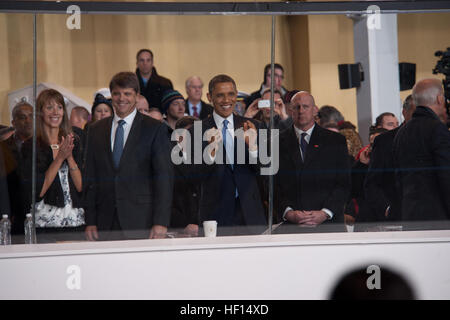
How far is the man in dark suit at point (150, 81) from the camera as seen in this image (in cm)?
407

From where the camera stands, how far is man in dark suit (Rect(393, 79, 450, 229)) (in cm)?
413

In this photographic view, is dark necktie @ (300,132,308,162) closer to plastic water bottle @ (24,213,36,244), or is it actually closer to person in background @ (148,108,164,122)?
person in background @ (148,108,164,122)

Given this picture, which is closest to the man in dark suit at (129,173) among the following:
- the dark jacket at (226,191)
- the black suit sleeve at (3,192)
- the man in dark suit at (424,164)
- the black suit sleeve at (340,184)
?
the dark jacket at (226,191)

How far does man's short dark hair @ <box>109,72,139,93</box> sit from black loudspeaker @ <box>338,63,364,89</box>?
0.97 meters

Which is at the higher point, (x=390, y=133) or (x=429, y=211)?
(x=390, y=133)

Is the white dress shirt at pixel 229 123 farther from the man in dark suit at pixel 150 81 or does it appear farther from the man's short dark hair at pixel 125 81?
the man's short dark hair at pixel 125 81

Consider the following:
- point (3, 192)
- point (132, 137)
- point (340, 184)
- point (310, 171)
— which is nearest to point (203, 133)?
point (132, 137)

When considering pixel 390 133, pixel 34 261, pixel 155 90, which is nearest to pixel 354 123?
pixel 390 133

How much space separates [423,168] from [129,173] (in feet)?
4.58

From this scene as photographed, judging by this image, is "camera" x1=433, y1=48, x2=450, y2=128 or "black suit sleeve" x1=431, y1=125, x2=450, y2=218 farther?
"camera" x1=433, y1=48, x2=450, y2=128

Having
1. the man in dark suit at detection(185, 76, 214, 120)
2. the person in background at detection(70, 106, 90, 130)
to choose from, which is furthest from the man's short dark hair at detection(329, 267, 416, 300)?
the person in background at detection(70, 106, 90, 130)

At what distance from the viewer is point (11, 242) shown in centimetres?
406

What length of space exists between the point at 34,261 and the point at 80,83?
85 centimetres
